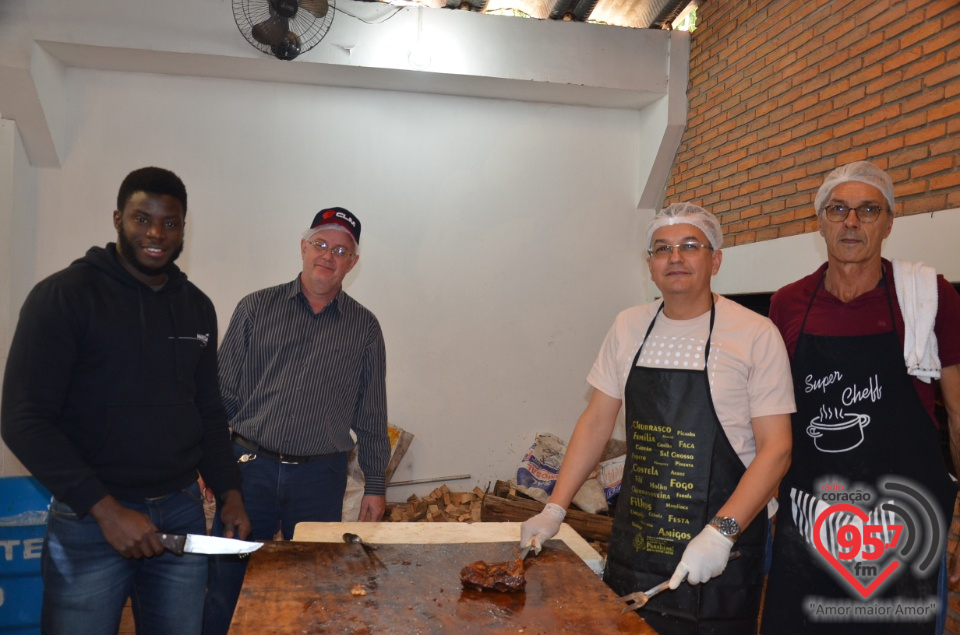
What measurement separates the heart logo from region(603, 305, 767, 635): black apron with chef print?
300 millimetres

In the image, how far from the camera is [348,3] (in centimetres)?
576

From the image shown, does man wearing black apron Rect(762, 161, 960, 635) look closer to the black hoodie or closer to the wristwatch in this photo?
the wristwatch

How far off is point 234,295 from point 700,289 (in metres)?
4.67

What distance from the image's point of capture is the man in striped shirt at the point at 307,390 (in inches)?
118

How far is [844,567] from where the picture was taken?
2416mm

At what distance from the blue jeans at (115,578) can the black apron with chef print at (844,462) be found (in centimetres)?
193

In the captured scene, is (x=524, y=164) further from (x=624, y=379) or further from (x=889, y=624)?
(x=889, y=624)

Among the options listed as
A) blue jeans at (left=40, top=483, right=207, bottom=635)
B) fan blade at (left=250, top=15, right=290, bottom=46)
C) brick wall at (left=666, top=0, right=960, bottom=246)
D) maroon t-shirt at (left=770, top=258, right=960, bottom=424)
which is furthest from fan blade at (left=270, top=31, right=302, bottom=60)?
maroon t-shirt at (left=770, top=258, right=960, bottom=424)

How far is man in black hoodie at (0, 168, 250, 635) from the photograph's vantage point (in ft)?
6.40

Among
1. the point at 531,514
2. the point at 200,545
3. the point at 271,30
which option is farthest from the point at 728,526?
the point at 271,30

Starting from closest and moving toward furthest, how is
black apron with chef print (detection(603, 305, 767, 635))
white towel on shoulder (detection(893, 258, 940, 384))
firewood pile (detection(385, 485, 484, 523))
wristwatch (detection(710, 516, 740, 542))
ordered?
wristwatch (detection(710, 516, 740, 542)) < black apron with chef print (detection(603, 305, 767, 635)) < white towel on shoulder (detection(893, 258, 940, 384)) < firewood pile (detection(385, 485, 484, 523))

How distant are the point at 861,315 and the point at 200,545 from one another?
2.23m

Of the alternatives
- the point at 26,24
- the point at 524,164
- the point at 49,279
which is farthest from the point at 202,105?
the point at 49,279

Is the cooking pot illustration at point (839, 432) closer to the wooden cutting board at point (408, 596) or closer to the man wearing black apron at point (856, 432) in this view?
the man wearing black apron at point (856, 432)
